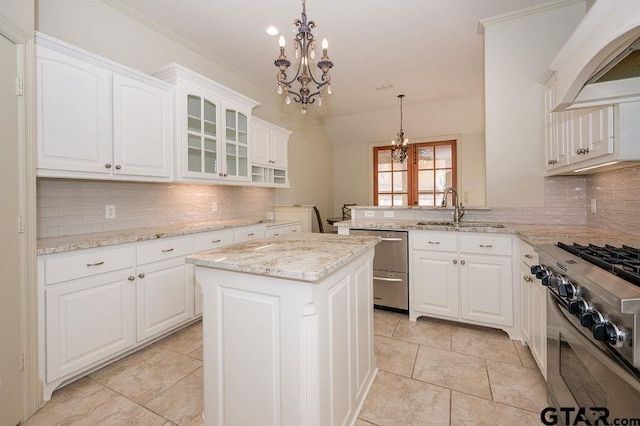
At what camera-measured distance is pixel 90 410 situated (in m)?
1.61

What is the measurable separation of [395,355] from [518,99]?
266 centimetres

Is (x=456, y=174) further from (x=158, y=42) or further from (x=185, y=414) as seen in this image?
(x=185, y=414)

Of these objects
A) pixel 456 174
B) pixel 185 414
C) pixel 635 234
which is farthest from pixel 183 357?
pixel 456 174

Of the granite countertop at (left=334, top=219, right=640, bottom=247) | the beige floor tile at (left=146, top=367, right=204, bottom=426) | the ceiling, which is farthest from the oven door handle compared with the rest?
the ceiling

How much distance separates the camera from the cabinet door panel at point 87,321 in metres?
1.68

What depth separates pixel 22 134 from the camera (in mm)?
1545

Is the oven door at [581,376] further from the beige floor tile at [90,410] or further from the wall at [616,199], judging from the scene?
the beige floor tile at [90,410]

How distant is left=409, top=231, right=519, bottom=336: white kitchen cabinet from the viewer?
2.38 metres

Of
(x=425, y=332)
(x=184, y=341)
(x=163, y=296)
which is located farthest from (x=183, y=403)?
(x=425, y=332)

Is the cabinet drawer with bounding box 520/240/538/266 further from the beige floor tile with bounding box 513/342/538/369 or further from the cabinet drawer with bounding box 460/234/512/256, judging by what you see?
the beige floor tile with bounding box 513/342/538/369

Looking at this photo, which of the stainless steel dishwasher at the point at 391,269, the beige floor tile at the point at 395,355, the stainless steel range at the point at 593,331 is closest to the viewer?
the stainless steel range at the point at 593,331

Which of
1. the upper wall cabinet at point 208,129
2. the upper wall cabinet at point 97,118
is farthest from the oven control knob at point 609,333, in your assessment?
the upper wall cabinet at point 208,129

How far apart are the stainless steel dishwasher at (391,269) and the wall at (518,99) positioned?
3.60ft

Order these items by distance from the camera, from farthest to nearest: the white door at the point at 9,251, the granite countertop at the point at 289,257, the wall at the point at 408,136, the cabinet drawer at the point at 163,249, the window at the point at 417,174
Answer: the window at the point at 417,174, the wall at the point at 408,136, the cabinet drawer at the point at 163,249, the white door at the point at 9,251, the granite countertop at the point at 289,257
